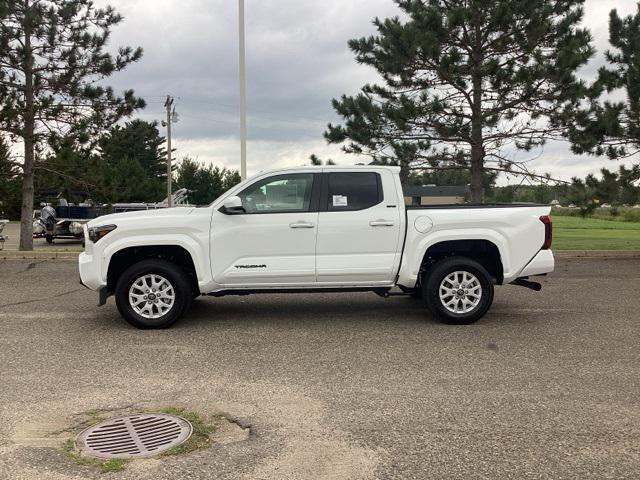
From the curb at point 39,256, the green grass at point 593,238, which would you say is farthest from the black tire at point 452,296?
the green grass at point 593,238

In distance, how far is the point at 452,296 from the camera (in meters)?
6.96

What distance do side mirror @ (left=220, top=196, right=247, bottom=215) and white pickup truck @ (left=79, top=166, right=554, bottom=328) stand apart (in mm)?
12

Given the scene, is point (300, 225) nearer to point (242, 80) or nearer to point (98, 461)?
point (98, 461)

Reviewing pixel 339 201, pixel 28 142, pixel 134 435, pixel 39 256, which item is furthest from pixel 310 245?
pixel 28 142

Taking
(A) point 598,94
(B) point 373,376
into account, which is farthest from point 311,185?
(A) point 598,94

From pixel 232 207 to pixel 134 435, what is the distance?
324 cm

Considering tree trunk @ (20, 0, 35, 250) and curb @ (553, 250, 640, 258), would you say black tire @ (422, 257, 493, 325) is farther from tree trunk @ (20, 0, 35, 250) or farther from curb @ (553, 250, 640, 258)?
tree trunk @ (20, 0, 35, 250)

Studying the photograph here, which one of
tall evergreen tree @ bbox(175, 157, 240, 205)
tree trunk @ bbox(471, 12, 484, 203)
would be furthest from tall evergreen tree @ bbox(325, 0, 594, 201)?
tall evergreen tree @ bbox(175, 157, 240, 205)

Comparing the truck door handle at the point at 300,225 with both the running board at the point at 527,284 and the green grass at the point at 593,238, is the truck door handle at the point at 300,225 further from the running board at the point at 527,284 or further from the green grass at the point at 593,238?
the green grass at the point at 593,238

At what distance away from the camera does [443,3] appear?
53.7ft

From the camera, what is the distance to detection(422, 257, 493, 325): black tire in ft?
22.6

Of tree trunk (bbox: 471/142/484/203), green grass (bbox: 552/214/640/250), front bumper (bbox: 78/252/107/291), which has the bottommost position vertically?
green grass (bbox: 552/214/640/250)

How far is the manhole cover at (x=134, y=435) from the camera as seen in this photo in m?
3.60

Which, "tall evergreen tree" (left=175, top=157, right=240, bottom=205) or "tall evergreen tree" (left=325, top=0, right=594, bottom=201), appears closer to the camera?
"tall evergreen tree" (left=325, top=0, right=594, bottom=201)
